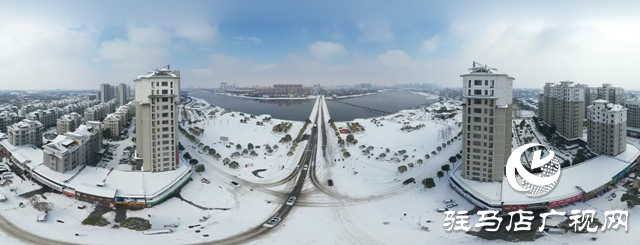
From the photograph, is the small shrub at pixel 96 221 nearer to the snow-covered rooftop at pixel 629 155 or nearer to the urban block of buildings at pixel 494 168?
the urban block of buildings at pixel 494 168

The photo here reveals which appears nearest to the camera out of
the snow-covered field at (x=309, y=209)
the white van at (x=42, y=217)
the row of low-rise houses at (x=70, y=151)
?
the snow-covered field at (x=309, y=209)

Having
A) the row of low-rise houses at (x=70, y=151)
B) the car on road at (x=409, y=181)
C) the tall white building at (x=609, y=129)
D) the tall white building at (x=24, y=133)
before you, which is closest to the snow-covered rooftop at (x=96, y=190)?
the row of low-rise houses at (x=70, y=151)

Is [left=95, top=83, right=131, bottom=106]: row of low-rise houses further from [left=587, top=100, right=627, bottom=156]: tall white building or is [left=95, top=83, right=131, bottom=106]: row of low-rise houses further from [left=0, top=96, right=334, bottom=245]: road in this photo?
[left=587, top=100, right=627, bottom=156]: tall white building

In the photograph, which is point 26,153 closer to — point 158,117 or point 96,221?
point 158,117

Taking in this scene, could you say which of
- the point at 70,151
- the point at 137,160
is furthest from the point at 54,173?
the point at 137,160

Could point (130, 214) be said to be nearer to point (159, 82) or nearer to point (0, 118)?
point (159, 82)

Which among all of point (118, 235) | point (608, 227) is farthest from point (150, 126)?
point (608, 227)

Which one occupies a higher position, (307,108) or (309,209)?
(307,108)
